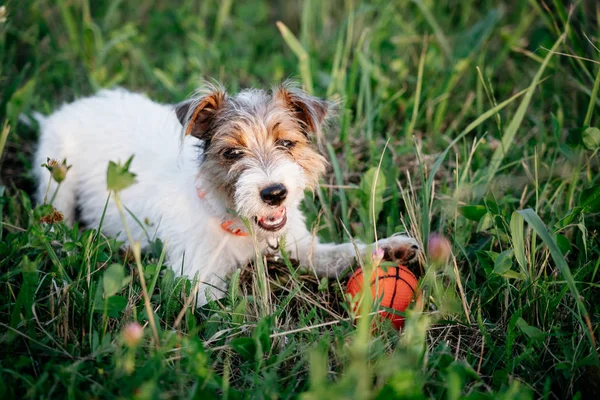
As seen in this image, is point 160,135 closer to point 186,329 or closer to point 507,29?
point 186,329

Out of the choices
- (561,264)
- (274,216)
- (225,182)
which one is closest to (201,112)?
(225,182)

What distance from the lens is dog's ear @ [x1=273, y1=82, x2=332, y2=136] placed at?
3793 millimetres

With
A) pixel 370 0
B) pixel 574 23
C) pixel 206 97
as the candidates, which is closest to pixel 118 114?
pixel 206 97

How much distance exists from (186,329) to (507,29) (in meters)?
5.50

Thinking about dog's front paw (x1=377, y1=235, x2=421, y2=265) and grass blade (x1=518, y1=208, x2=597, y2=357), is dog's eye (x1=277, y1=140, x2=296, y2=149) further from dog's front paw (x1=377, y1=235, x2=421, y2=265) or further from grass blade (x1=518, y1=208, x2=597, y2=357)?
grass blade (x1=518, y1=208, x2=597, y2=357)

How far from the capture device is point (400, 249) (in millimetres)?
3711

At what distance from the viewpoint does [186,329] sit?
3.16m

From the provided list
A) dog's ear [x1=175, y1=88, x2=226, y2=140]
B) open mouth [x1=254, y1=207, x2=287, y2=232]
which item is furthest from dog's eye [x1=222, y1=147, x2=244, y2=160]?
open mouth [x1=254, y1=207, x2=287, y2=232]

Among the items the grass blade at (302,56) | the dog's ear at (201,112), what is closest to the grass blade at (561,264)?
the dog's ear at (201,112)

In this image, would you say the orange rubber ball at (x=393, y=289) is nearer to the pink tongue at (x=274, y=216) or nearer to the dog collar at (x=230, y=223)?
the pink tongue at (x=274, y=216)

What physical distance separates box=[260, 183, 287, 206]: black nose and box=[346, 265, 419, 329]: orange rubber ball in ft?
2.24

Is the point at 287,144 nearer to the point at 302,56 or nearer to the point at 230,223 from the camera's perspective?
the point at 230,223

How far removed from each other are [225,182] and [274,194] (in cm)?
45

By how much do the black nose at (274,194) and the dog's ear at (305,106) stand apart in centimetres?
65
